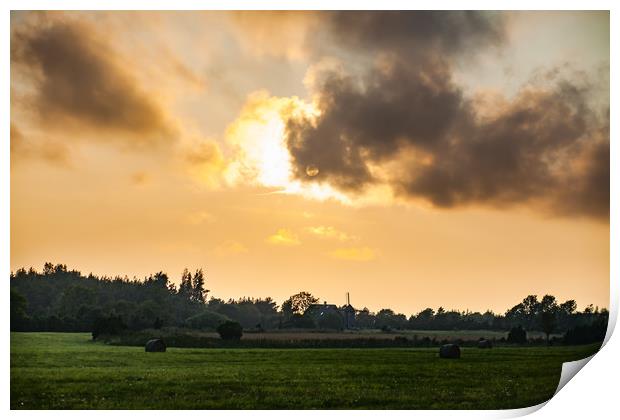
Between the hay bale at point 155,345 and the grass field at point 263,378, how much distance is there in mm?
117

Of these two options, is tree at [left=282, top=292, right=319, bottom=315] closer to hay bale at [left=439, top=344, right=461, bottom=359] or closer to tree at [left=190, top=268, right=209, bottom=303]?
tree at [left=190, top=268, right=209, bottom=303]

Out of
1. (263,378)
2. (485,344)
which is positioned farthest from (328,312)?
(485,344)

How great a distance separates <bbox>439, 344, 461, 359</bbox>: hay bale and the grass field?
0.97 feet

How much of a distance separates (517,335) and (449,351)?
1363 millimetres

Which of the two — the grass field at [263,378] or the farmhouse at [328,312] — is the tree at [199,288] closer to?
the grass field at [263,378]

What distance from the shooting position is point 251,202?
1673 cm

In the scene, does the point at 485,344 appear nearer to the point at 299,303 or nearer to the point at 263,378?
the point at 299,303

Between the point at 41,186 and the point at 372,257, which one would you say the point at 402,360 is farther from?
the point at 41,186

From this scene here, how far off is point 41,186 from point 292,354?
17.6 ft

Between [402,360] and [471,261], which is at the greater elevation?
[471,261]

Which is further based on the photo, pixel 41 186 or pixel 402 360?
pixel 402 360

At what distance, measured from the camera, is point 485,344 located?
1764 centimetres

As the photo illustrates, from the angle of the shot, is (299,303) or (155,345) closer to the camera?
(155,345)
